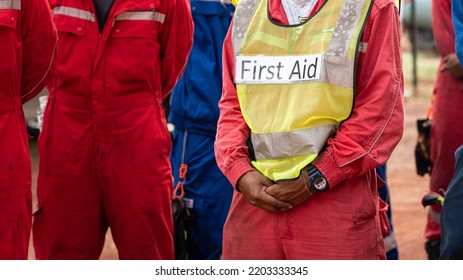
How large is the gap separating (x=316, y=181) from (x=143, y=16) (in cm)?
166

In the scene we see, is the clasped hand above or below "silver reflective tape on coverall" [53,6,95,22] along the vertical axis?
below

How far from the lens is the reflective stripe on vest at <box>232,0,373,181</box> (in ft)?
13.3

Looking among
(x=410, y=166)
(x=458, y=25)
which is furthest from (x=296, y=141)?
(x=410, y=166)

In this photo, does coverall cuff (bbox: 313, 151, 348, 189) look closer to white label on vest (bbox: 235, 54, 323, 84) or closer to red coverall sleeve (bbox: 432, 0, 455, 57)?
white label on vest (bbox: 235, 54, 323, 84)

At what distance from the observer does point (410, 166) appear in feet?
38.2

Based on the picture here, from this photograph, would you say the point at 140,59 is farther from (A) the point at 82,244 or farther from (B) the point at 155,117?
(A) the point at 82,244

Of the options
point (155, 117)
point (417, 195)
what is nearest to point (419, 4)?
point (417, 195)

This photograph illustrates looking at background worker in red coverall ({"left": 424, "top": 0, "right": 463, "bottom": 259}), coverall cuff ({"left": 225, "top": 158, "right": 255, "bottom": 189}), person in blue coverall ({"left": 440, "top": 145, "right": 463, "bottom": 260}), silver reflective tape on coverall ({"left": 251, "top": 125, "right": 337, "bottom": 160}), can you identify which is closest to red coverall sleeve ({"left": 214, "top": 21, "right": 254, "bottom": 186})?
coverall cuff ({"left": 225, "top": 158, "right": 255, "bottom": 189})

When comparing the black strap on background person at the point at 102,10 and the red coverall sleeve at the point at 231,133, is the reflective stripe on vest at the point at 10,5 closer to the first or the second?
the black strap on background person at the point at 102,10

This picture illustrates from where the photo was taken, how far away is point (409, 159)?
12062 mm

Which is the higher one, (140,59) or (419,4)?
(140,59)

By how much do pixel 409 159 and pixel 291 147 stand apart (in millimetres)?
8188

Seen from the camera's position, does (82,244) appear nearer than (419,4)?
Yes
